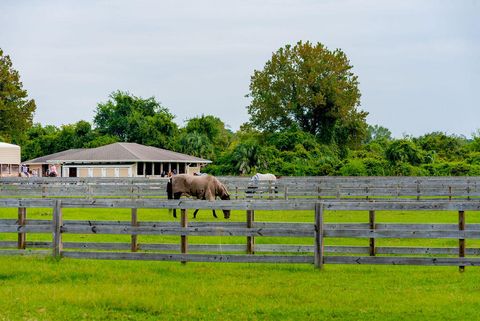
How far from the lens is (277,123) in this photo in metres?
89.4

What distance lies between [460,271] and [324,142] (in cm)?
7568

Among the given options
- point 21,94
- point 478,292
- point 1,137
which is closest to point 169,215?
point 478,292

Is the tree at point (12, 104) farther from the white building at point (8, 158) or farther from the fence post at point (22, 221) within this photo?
the fence post at point (22, 221)

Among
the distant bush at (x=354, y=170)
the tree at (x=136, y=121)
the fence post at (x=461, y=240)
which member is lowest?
the fence post at (x=461, y=240)

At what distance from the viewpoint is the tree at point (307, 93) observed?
86.9 meters

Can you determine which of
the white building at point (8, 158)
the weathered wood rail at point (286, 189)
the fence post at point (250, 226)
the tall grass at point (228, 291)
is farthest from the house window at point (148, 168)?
the fence post at point (250, 226)

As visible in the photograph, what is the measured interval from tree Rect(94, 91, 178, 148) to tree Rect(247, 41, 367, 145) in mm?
11707

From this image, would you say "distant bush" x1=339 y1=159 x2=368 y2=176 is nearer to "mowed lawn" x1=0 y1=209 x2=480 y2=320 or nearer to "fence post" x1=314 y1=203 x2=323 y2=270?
"mowed lawn" x1=0 y1=209 x2=480 y2=320

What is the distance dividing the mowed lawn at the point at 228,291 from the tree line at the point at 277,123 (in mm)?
58521

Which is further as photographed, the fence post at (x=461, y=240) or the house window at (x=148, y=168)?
the house window at (x=148, y=168)

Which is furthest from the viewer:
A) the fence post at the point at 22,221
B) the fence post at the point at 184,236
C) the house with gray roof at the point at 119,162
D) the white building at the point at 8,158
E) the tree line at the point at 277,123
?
the tree line at the point at 277,123

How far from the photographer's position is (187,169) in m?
77.7

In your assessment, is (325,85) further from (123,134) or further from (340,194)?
(340,194)

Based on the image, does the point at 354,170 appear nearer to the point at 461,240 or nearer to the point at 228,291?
the point at 461,240
